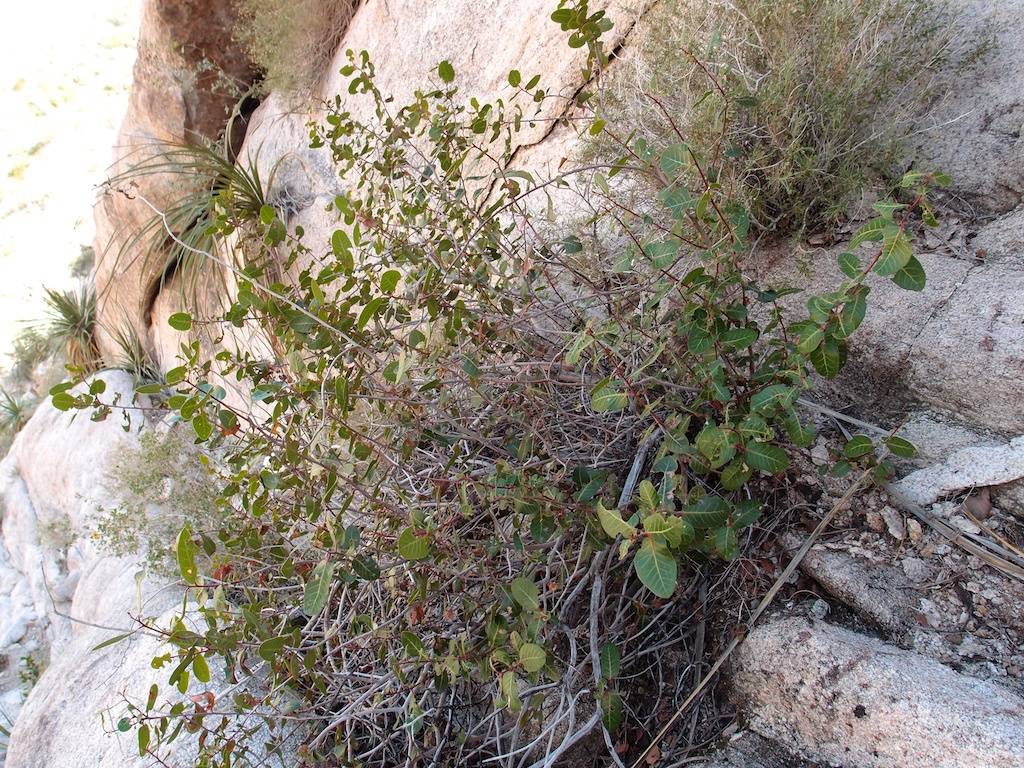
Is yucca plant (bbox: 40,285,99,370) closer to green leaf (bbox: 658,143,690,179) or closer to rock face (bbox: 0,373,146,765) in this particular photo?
rock face (bbox: 0,373,146,765)

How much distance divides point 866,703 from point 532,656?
612mm

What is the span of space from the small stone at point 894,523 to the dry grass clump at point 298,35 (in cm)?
420

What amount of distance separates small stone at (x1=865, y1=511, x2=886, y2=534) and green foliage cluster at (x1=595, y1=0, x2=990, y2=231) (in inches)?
30.4

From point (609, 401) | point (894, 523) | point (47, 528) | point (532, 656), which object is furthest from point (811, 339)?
point (47, 528)

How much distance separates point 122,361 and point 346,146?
5630 mm

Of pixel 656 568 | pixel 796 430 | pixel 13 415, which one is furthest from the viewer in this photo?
pixel 13 415

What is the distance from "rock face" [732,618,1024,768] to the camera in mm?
1187

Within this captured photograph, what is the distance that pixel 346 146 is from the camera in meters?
2.17

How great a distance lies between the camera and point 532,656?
4.35 ft

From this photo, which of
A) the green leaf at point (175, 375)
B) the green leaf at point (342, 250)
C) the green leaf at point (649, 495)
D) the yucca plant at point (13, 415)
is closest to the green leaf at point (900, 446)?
the green leaf at point (649, 495)

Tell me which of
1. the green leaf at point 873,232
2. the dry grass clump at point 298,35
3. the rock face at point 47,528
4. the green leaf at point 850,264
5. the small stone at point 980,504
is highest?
the dry grass clump at point 298,35

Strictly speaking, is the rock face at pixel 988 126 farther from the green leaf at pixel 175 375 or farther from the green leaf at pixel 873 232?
the green leaf at pixel 175 375

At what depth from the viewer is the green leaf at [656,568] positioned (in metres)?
1.15

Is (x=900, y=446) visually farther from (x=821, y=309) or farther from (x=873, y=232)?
(x=873, y=232)
